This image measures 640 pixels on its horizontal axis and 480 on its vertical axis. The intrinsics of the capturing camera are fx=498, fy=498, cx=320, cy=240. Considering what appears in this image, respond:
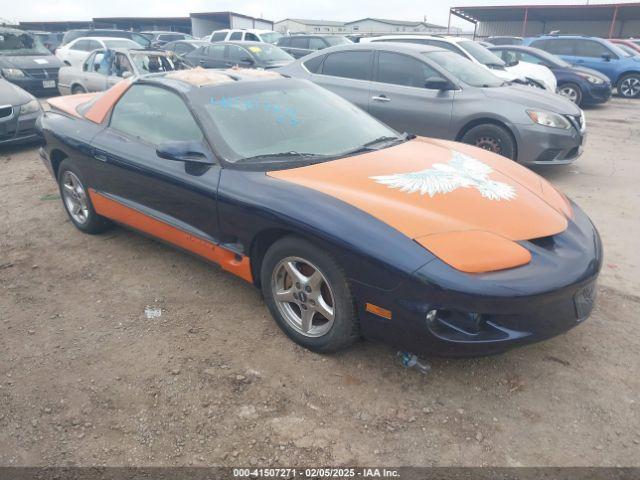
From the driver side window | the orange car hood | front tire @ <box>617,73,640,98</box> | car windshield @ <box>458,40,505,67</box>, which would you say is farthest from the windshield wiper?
front tire @ <box>617,73,640,98</box>

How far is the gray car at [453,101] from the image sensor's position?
5836mm

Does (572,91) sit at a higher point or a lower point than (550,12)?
lower

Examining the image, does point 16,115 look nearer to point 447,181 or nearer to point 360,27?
point 447,181

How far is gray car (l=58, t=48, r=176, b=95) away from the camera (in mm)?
9094

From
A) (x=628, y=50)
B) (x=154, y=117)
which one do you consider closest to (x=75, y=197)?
(x=154, y=117)

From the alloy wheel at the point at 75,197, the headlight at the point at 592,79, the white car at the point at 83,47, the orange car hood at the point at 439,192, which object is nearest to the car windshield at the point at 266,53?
the white car at the point at 83,47

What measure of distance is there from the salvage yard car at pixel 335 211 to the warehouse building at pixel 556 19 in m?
26.3

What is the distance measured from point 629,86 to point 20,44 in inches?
614

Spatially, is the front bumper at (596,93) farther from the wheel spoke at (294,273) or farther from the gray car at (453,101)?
the wheel spoke at (294,273)

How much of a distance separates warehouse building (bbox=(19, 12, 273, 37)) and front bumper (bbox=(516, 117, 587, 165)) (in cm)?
2398

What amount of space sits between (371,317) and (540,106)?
4.66 meters

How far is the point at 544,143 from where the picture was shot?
575 centimetres

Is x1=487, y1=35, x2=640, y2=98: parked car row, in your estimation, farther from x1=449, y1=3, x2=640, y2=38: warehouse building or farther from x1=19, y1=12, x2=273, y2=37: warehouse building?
x1=19, y1=12, x2=273, y2=37: warehouse building

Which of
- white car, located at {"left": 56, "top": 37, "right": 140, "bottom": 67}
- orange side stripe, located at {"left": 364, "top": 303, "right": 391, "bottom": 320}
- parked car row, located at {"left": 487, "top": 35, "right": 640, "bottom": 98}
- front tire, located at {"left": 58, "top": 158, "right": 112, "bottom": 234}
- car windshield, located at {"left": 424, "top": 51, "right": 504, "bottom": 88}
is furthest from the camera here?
parked car row, located at {"left": 487, "top": 35, "right": 640, "bottom": 98}
